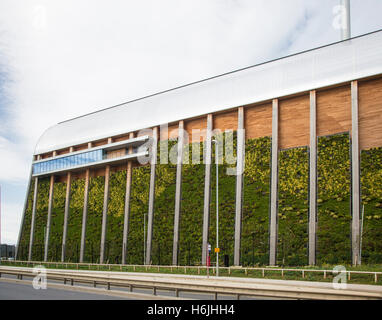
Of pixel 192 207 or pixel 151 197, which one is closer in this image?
pixel 192 207

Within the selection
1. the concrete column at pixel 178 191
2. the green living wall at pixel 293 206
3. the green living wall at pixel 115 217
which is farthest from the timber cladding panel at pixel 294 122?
the green living wall at pixel 115 217

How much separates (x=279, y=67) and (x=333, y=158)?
37.3 ft

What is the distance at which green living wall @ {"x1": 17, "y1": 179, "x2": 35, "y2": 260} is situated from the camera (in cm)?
6775

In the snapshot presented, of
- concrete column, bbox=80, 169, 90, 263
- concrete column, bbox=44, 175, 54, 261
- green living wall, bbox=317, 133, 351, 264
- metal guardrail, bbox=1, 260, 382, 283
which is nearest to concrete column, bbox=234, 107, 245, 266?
metal guardrail, bbox=1, 260, 382, 283

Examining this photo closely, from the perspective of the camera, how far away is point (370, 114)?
3794 cm

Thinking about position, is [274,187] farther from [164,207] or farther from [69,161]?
[69,161]

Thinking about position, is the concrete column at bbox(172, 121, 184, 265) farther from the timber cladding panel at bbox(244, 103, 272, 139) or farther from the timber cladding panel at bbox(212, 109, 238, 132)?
the timber cladding panel at bbox(244, 103, 272, 139)

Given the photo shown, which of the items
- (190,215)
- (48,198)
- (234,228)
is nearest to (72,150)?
(48,198)

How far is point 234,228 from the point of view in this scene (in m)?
43.3

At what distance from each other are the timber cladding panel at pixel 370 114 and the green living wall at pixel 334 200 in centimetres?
154

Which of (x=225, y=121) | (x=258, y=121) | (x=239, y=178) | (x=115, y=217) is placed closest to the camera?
(x=239, y=178)

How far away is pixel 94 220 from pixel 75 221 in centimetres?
440

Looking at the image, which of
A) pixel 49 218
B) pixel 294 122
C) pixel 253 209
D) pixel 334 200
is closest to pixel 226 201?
pixel 253 209
